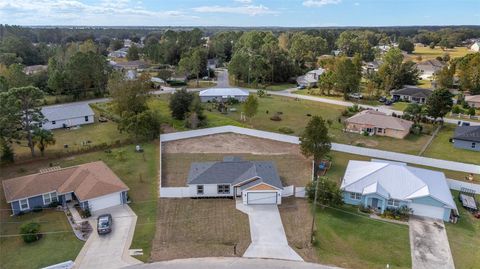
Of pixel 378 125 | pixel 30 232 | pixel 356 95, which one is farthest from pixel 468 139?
pixel 30 232

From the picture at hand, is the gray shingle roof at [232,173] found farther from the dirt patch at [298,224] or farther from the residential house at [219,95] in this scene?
the residential house at [219,95]

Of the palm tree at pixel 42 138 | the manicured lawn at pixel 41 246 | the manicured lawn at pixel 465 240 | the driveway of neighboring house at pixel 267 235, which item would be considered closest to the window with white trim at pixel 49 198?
the manicured lawn at pixel 41 246

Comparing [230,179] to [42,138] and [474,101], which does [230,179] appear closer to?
[42,138]

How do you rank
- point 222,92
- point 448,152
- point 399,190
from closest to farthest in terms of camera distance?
point 399,190 → point 448,152 → point 222,92

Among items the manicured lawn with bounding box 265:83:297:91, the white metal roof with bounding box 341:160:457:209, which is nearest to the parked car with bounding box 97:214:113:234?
the white metal roof with bounding box 341:160:457:209

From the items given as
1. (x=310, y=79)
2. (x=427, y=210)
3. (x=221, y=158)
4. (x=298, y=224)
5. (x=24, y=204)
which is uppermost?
(x=310, y=79)

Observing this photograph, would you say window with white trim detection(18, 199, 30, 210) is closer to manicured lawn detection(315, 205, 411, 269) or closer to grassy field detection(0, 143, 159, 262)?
grassy field detection(0, 143, 159, 262)
